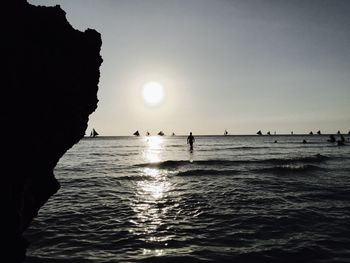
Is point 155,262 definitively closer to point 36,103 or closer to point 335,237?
point 36,103

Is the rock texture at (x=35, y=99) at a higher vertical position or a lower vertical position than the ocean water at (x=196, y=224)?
higher

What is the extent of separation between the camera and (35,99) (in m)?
6.07

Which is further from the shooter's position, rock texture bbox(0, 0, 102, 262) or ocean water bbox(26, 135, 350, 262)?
ocean water bbox(26, 135, 350, 262)

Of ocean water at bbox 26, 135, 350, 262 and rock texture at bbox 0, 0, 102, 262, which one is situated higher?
rock texture at bbox 0, 0, 102, 262

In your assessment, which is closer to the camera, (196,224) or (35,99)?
(35,99)

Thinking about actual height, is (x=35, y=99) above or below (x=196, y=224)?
above

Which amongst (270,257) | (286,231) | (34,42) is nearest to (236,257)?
(270,257)

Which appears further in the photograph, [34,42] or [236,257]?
[236,257]

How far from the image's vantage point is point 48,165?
24.5ft

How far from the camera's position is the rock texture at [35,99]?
18.2 ft

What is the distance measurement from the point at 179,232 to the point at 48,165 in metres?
5.35

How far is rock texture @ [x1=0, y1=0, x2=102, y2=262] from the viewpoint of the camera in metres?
5.56

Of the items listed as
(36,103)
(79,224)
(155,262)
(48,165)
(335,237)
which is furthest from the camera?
(79,224)

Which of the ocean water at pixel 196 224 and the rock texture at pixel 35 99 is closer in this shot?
the rock texture at pixel 35 99
